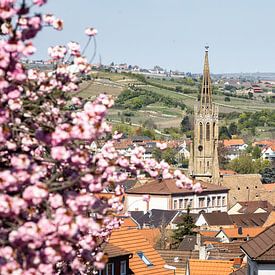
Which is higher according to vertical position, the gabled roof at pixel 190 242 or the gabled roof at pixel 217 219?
the gabled roof at pixel 190 242

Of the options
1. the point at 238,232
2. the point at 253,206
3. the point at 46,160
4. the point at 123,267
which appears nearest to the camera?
the point at 46,160

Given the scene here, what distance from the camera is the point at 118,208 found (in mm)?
12820

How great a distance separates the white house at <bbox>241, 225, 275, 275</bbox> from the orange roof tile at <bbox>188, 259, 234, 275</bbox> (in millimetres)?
12239

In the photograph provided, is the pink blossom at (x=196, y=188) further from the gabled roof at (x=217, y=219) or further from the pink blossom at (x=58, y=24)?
the gabled roof at (x=217, y=219)

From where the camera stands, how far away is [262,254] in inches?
854

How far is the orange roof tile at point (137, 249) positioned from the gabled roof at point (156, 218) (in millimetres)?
49929

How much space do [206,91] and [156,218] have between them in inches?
1171

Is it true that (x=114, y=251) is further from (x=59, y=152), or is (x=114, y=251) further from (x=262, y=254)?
(x=59, y=152)

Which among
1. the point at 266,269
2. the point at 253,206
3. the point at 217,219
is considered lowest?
the point at 253,206

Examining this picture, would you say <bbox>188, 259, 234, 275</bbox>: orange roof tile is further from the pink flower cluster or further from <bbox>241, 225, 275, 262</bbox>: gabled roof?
the pink flower cluster

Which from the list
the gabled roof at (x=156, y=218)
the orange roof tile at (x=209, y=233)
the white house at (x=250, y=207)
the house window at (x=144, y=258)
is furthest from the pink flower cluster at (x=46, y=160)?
the white house at (x=250, y=207)

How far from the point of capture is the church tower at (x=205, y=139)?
118056 mm

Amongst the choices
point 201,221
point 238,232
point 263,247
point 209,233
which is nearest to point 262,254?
point 263,247

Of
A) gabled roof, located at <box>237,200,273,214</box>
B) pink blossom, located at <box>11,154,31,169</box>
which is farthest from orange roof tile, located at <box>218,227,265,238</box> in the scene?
pink blossom, located at <box>11,154,31,169</box>
